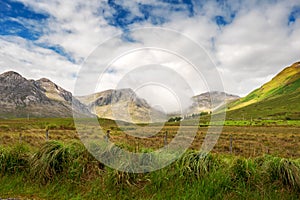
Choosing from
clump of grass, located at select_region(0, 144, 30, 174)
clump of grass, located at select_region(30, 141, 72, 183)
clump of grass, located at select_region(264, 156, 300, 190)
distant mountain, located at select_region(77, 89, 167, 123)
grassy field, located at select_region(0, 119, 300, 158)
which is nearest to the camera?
clump of grass, located at select_region(264, 156, 300, 190)

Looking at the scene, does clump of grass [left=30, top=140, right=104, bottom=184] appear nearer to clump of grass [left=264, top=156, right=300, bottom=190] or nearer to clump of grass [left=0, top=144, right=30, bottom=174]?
clump of grass [left=0, top=144, right=30, bottom=174]

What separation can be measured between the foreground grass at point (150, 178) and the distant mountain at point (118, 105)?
4.09 feet

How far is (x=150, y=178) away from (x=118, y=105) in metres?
2.65

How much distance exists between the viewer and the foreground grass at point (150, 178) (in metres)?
6.32

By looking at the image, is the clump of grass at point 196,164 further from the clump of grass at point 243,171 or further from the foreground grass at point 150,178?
the clump of grass at point 243,171

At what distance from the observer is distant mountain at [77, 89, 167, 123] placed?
26.6ft

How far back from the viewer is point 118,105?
8.73 meters

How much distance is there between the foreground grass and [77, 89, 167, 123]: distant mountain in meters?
1.25

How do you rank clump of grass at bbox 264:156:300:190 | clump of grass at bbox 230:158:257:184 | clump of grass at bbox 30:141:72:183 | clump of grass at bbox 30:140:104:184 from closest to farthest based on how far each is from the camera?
1. clump of grass at bbox 264:156:300:190
2. clump of grass at bbox 230:158:257:184
3. clump of grass at bbox 30:140:104:184
4. clump of grass at bbox 30:141:72:183

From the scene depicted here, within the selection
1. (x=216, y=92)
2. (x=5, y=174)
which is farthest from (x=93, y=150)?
(x=216, y=92)

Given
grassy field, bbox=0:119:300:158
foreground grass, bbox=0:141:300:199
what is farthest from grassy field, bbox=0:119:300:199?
grassy field, bbox=0:119:300:158

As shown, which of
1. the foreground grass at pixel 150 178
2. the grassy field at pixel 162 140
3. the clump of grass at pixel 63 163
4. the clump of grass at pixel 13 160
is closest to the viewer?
the foreground grass at pixel 150 178

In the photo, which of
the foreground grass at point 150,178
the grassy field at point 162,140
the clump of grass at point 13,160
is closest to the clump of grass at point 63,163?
the foreground grass at point 150,178

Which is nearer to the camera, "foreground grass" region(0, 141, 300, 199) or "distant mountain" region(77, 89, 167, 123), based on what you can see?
"foreground grass" region(0, 141, 300, 199)
